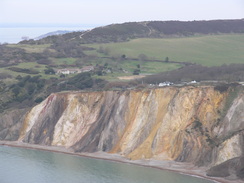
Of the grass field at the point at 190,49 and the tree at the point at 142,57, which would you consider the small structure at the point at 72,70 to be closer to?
the tree at the point at 142,57

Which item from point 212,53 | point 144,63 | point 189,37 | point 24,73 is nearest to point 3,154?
point 24,73

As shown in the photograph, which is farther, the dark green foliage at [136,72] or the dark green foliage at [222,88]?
the dark green foliage at [136,72]

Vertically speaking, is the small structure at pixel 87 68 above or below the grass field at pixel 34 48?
below

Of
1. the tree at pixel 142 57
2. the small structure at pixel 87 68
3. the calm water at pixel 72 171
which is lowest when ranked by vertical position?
the calm water at pixel 72 171

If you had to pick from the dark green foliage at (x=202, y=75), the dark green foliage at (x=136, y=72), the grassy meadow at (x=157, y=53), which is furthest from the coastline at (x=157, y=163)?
the dark green foliage at (x=136, y=72)

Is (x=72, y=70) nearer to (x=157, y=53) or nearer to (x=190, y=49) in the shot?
(x=157, y=53)

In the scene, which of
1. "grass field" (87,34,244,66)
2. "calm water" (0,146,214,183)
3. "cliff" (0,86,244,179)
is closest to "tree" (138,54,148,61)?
"grass field" (87,34,244,66)
